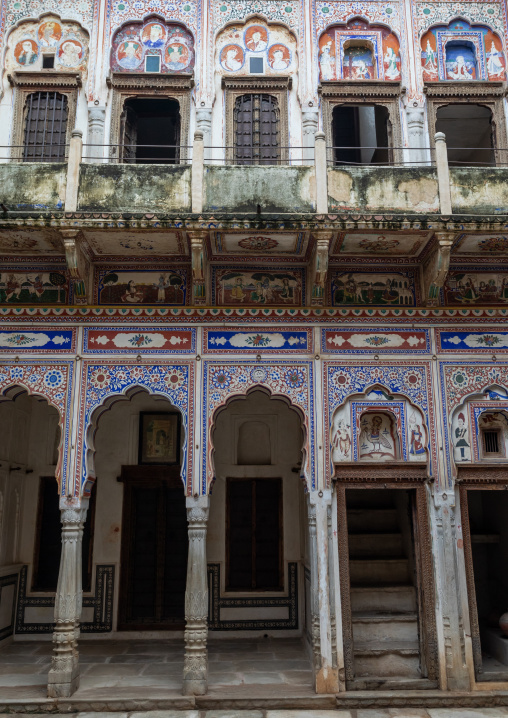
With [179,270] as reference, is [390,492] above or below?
below

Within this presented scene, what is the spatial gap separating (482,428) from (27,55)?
923 cm

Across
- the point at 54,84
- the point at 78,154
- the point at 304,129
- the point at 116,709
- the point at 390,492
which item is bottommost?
the point at 116,709

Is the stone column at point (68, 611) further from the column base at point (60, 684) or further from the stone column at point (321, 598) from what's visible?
the stone column at point (321, 598)

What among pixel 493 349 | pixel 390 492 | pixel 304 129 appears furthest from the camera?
pixel 390 492

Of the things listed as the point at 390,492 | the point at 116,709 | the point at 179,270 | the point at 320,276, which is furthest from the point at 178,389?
the point at 390,492

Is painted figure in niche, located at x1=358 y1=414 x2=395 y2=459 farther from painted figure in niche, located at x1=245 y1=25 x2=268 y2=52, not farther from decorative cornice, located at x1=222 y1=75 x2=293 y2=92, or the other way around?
painted figure in niche, located at x1=245 y1=25 x2=268 y2=52

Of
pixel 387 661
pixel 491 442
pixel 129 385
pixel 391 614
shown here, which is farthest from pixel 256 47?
pixel 387 661

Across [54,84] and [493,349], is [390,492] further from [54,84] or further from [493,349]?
[54,84]

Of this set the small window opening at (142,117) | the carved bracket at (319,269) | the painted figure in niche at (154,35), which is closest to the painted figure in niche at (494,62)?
the carved bracket at (319,269)

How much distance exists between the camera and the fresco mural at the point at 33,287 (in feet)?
29.9

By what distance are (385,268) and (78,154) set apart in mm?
4652

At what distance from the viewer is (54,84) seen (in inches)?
395

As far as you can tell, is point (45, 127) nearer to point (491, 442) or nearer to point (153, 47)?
point (153, 47)

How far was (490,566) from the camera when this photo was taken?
10.8 metres
